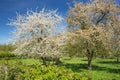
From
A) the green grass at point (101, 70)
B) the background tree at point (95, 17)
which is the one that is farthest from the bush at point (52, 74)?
the background tree at point (95, 17)

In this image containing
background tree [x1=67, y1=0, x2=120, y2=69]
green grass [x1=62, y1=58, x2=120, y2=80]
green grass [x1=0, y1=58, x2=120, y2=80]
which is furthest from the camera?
background tree [x1=67, y1=0, x2=120, y2=69]

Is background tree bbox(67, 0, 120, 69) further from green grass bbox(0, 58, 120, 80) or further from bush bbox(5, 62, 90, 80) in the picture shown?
bush bbox(5, 62, 90, 80)

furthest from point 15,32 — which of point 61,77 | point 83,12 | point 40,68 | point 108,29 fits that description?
point 61,77

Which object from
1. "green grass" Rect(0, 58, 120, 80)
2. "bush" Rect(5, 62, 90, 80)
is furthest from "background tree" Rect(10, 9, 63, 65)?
"bush" Rect(5, 62, 90, 80)

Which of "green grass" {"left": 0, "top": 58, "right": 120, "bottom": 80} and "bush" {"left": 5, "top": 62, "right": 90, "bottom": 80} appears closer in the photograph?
"bush" {"left": 5, "top": 62, "right": 90, "bottom": 80}

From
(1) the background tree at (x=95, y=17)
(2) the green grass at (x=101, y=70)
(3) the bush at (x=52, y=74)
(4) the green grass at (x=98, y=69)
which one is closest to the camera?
(3) the bush at (x=52, y=74)

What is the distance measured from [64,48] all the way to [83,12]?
5869 mm

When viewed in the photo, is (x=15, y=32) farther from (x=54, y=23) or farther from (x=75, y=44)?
(x=75, y=44)

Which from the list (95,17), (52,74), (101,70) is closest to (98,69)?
(101,70)

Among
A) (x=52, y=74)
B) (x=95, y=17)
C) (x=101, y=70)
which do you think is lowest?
(x=101, y=70)

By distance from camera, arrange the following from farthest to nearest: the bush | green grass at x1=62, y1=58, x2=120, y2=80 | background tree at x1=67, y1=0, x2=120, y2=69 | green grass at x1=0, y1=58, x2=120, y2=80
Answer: background tree at x1=67, y1=0, x2=120, y2=69 < green grass at x1=62, y1=58, x2=120, y2=80 < green grass at x1=0, y1=58, x2=120, y2=80 < the bush

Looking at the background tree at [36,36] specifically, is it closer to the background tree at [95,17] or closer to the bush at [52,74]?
the background tree at [95,17]

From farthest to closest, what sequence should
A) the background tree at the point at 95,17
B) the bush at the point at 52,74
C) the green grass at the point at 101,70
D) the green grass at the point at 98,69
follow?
the background tree at the point at 95,17 < the green grass at the point at 101,70 < the green grass at the point at 98,69 < the bush at the point at 52,74

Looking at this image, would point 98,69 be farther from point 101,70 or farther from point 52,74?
point 52,74
